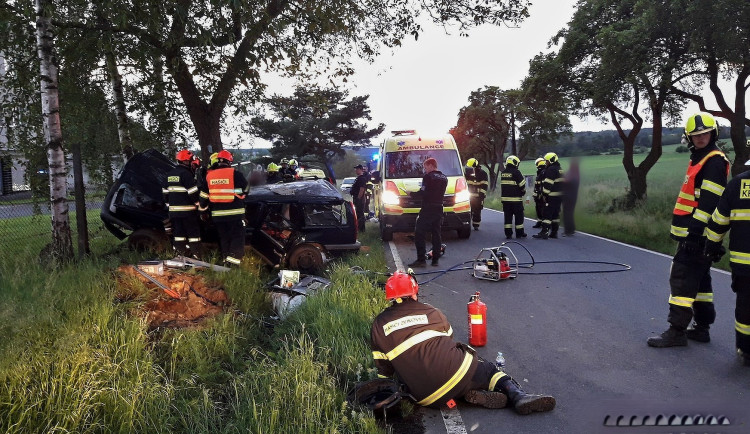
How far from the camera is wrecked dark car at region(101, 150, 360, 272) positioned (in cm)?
796

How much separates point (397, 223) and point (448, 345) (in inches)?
309

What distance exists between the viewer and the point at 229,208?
24.1 ft

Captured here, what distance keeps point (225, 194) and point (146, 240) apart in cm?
183

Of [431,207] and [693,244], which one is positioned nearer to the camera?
[693,244]

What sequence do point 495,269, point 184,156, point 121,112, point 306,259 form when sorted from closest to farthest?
point 495,269, point 184,156, point 306,259, point 121,112

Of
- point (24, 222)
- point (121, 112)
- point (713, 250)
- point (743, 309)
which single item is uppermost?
point (121, 112)

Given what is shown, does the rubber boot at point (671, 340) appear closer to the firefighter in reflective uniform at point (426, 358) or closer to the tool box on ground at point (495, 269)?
the firefighter in reflective uniform at point (426, 358)

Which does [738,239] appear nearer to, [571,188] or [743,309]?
[743,309]

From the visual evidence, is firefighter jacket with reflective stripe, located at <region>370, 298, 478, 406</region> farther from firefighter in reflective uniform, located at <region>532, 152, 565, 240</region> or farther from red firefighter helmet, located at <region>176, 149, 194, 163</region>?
firefighter in reflective uniform, located at <region>532, 152, 565, 240</region>

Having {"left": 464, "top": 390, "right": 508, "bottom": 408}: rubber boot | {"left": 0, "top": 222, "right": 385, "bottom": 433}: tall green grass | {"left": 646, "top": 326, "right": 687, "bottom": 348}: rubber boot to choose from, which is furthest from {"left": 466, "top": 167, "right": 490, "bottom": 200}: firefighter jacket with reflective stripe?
{"left": 464, "top": 390, "right": 508, "bottom": 408}: rubber boot

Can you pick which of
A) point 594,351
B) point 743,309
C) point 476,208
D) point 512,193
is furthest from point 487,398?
point 476,208

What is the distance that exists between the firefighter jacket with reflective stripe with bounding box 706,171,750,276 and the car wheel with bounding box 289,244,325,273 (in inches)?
212

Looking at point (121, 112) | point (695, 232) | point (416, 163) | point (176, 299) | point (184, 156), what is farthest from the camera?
point (416, 163)

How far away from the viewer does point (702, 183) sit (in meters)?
4.63
